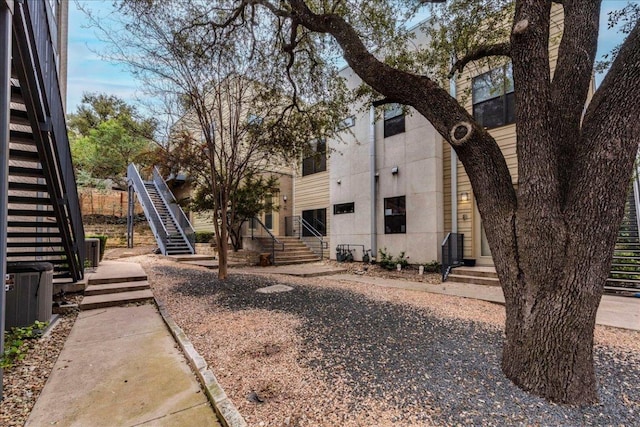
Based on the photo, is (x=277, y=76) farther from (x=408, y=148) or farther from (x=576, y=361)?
(x=576, y=361)

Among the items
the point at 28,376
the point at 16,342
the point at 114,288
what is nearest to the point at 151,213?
the point at 114,288

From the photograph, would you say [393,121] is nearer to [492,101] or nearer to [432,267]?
[492,101]

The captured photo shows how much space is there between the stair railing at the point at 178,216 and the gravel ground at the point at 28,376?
28.6 feet

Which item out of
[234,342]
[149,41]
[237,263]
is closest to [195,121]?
[149,41]

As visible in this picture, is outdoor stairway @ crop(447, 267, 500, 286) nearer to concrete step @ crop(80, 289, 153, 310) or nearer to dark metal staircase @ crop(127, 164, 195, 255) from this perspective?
concrete step @ crop(80, 289, 153, 310)

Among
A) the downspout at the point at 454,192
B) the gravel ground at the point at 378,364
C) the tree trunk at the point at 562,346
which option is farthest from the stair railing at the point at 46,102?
the downspout at the point at 454,192

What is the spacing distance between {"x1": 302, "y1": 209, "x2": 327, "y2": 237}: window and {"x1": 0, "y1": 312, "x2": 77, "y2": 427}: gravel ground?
390 inches

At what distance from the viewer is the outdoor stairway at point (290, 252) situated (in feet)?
38.7

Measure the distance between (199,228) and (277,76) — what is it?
42.5 feet

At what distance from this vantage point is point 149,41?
636cm

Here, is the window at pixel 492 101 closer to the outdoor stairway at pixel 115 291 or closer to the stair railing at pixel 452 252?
the stair railing at pixel 452 252

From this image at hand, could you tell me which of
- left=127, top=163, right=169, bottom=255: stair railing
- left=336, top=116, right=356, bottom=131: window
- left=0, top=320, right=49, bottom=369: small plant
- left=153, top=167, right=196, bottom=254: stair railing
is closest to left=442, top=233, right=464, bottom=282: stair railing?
left=336, top=116, right=356, bottom=131: window

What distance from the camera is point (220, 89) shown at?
7.20 meters

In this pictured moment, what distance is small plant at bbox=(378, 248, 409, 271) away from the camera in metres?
9.74
